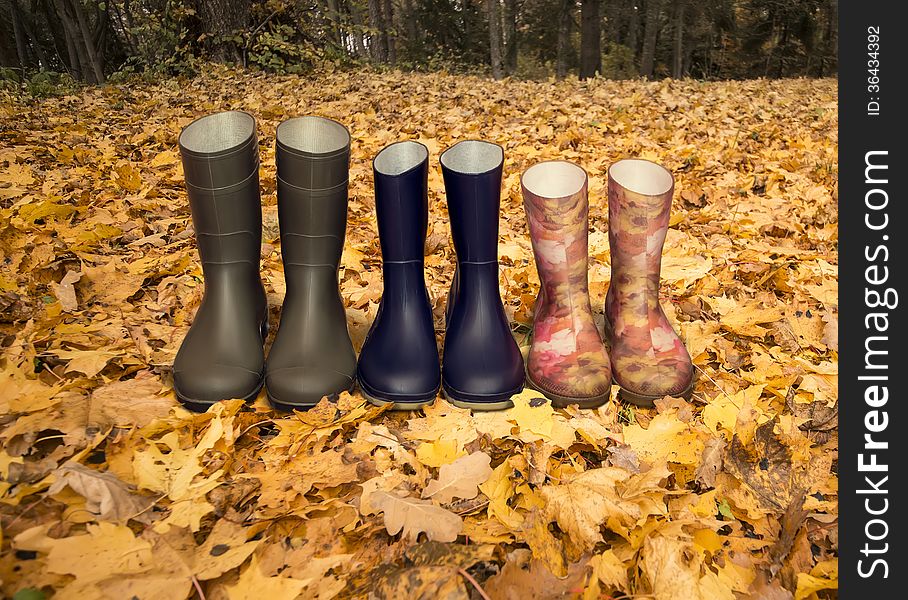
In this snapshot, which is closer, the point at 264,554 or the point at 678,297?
the point at 264,554

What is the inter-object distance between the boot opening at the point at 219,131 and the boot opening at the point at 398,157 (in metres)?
0.31

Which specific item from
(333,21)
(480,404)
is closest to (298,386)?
(480,404)

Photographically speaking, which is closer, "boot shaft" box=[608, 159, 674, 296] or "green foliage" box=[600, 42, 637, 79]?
"boot shaft" box=[608, 159, 674, 296]

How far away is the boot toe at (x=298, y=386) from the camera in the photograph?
1343mm

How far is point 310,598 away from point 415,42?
20.4 meters

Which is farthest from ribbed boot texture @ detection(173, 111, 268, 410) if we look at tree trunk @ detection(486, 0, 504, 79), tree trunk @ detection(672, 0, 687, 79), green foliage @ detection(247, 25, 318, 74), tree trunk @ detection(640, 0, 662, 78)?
tree trunk @ detection(672, 0, 687, 79)

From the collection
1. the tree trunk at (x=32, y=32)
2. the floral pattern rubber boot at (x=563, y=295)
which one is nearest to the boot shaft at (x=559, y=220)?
the floral pattern rubber boot at (x=563, y=295)

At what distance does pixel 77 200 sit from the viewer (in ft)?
8.71

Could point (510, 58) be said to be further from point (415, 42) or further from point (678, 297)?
point (678, 297)

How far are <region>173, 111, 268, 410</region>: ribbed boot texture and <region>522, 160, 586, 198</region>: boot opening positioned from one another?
2.23 feet

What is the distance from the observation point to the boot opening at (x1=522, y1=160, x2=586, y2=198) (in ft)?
4.82

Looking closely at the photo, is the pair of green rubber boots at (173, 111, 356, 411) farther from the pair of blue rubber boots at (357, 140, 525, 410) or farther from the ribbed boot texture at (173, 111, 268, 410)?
the pair of blue rubber boots at (357, 140, 525, 410)
